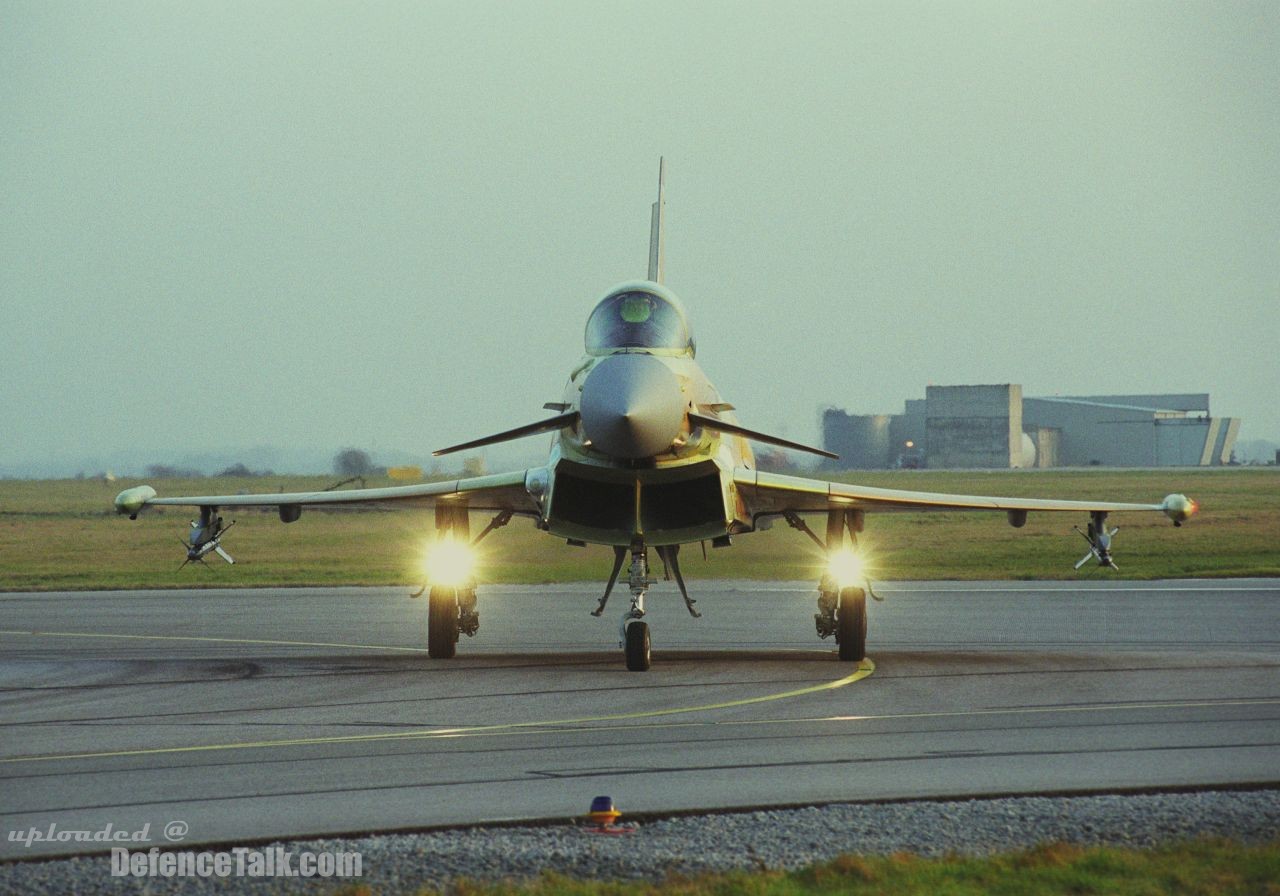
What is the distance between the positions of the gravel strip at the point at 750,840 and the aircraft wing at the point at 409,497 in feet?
31.9

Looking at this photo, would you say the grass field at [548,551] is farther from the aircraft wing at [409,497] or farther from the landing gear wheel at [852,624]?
the landing gear wheel at [852,624]

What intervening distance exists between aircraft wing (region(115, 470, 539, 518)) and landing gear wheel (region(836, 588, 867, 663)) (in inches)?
157

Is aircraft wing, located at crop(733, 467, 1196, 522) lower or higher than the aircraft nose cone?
lower

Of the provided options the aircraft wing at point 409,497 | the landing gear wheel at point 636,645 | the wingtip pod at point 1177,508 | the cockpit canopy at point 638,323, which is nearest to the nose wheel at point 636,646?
the landing gear wheel at point 636,645

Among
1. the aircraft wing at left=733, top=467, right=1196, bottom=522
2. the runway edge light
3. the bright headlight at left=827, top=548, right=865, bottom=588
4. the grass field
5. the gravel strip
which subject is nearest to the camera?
the gravel strip

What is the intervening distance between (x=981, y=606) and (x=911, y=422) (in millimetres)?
94772

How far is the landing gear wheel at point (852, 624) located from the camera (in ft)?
57.2

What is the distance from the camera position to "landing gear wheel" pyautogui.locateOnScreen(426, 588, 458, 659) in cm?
1795

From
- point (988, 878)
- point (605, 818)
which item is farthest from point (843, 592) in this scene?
point (988, 878)

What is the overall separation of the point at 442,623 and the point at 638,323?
4.69 m

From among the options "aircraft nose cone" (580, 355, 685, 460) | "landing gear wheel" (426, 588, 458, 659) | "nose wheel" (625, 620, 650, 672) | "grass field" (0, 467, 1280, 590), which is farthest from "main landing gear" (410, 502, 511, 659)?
"grass field" (0, 467, 1280, 590)

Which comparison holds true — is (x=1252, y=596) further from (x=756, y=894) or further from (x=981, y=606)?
(x=756, y=894)

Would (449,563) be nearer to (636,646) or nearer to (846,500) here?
(636,646)

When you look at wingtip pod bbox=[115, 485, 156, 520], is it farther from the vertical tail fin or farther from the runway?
the vertical tail fin
